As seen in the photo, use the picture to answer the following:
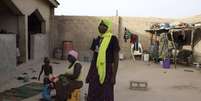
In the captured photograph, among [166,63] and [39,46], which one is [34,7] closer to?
[39,46]

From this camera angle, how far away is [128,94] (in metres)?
8.41

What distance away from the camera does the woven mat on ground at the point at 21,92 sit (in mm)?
7602

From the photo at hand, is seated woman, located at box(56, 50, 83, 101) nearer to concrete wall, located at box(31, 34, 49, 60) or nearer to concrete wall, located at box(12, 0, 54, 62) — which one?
concrete wall, located at box(12, 0, 54, 62)

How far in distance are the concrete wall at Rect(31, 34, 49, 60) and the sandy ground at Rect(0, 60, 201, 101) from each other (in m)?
0.55

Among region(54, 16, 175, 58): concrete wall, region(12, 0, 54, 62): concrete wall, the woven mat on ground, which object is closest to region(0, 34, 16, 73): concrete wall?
the woven mat on ground

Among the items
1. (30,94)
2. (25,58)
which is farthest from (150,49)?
(30,94)

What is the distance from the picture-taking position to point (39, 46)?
14.6 metres

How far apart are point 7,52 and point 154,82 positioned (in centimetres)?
445

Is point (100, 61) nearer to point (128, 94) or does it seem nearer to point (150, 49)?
point (128, 94)

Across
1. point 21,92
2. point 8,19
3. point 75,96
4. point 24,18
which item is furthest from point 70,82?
point 8,19

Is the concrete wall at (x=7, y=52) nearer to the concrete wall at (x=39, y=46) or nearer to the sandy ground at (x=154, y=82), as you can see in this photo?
the sandy ground at (x=154, y=82)

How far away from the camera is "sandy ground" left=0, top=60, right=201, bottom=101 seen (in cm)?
820

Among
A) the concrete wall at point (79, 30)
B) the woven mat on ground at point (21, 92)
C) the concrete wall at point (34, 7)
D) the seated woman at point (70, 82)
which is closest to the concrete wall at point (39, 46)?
the concrete wall at point (34, 7)

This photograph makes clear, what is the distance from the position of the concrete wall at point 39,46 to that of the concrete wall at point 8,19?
85 cm
